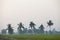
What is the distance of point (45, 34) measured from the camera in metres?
2.55

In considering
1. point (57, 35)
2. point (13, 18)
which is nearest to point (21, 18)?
point (13, 18)

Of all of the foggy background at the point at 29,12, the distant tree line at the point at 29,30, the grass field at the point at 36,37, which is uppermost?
the foggy background at the point at 29,12

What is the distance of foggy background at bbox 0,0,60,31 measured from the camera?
260 cm

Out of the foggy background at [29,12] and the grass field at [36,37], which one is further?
the foggy background at [29,12]

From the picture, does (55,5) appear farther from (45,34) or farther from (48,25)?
(45,34)

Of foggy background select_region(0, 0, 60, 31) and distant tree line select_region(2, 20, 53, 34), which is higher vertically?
foggy background select_region(0, 0, 60, 31)

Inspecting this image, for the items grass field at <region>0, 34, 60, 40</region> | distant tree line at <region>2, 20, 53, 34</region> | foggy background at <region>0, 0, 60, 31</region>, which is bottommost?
grass field at <region>0, 34, 60, 40</region>

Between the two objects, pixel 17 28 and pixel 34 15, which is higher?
pixel 34 15

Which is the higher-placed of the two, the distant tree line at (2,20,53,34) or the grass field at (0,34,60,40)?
the distant tree line at (2,20,53,34)

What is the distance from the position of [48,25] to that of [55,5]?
0.37 metres

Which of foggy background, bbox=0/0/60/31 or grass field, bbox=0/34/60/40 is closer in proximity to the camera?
grass field, bbox=0/34/60/40

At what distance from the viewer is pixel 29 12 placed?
2.68 metres

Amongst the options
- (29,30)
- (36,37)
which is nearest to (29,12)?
(29,30)

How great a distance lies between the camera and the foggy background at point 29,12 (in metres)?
2.60
